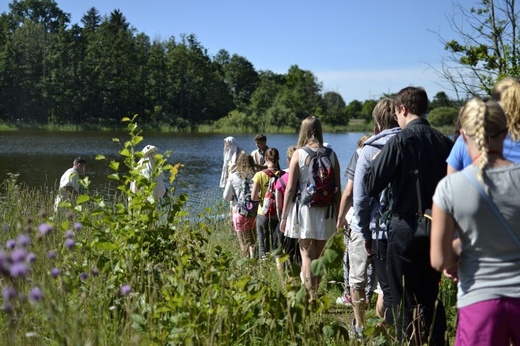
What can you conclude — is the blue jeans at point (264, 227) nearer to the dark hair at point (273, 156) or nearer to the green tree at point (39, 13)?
the dark hair at point (273, 156)

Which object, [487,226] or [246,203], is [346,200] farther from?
[246,203]

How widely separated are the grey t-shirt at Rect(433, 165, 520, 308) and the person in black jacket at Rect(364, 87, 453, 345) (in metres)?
1.07

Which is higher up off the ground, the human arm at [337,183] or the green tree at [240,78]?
the green tree at [240,78]

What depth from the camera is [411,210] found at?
3859 millimetres

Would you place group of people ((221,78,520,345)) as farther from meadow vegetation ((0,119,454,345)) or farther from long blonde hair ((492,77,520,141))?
meadow vegetation ((0,119,454,345))

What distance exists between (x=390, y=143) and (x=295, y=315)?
123 centimetres

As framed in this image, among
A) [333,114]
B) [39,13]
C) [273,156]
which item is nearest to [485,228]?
[273,156]

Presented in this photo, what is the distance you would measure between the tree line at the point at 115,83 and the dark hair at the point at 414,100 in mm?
57301

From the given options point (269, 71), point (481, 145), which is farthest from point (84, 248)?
point (269, 71)

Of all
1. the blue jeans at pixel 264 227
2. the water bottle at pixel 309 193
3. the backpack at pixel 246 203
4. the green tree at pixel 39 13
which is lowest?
the blue jeans at pixel 264 227

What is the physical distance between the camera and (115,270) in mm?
3760

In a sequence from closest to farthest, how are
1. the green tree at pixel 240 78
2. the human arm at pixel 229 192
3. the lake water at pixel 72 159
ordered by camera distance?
the human arm at pixel 229 192
the lake water at pixel 72 159
the green tree at pixel 240 78

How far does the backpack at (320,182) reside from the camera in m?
5.50

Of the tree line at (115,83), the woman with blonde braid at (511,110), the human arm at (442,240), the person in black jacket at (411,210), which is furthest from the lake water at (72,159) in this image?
the tree line at (115,83)
